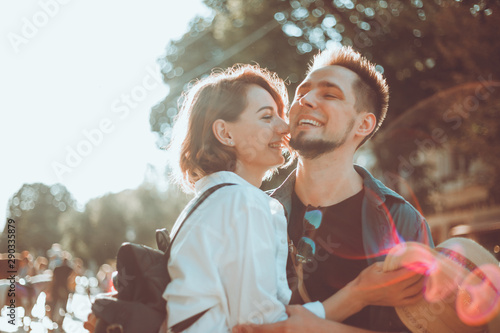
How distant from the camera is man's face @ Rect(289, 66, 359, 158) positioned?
3.51 metres

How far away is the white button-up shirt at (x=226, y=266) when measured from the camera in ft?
7.83

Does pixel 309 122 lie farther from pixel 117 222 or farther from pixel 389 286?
pixel 117 222

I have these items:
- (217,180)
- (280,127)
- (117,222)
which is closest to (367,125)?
(280,127)

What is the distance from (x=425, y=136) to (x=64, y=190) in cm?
5637

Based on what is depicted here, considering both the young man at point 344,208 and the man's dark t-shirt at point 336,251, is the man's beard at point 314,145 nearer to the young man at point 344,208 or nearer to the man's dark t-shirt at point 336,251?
the young man at point 344,208

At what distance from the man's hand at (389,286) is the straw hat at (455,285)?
34 mm

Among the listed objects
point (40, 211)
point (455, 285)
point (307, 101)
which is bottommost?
point (455, 285)

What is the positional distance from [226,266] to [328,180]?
1328 millimetres

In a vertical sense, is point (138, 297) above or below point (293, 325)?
above

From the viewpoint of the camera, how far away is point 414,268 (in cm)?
268

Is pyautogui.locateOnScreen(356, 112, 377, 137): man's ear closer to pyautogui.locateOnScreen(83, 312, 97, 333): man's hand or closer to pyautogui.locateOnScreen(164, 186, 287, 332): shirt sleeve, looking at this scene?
pyautogui.locateOnScreen(164, 186, 287, 332): shirt sleeve

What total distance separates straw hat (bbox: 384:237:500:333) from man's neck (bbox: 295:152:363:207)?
86cm

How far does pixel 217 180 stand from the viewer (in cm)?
272

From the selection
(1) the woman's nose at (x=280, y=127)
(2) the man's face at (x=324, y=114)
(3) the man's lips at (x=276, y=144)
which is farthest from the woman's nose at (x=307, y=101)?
(3) the man's lips at (x=276, y=144)
